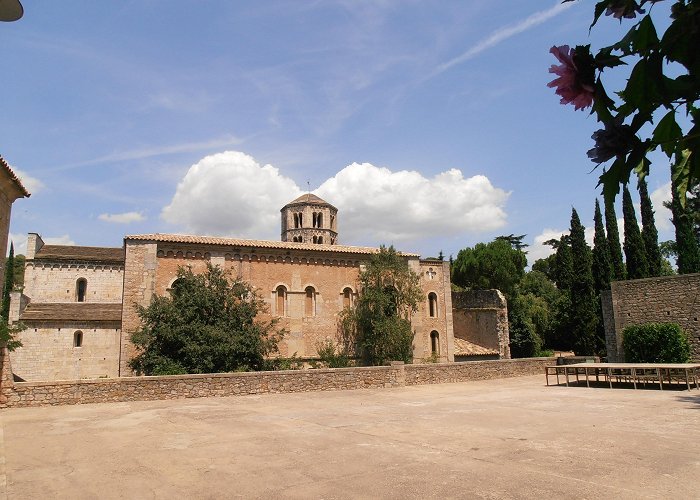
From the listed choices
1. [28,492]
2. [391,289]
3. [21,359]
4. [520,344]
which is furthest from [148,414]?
[520,344]

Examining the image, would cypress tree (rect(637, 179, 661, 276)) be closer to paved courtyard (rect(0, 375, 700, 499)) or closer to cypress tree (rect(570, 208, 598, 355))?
cypress tree (rect(570, 208, 598, 355))

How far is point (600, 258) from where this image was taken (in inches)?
1305

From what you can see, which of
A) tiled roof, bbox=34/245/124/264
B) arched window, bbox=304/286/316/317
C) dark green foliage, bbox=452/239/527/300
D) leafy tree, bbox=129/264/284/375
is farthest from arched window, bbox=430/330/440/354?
tiled roof, bbox=34/245/124/264

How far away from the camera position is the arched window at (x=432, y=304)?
104 feet

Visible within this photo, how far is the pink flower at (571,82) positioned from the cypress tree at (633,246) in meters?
34.7

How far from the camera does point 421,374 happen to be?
2188 cm

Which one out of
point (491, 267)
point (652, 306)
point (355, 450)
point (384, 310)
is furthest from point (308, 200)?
point (355, 450)

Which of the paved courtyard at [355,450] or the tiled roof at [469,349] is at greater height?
the tiled roof at [469,349]

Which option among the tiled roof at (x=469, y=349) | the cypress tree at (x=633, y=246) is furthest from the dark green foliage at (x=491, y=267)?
the cypress tree at (x=633, y=246)

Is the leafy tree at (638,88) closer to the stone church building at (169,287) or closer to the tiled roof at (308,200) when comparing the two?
the stone church building at (169,287)

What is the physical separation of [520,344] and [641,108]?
132 feet

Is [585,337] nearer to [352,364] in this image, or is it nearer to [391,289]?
[391,289]

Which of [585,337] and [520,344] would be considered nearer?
[585,337]

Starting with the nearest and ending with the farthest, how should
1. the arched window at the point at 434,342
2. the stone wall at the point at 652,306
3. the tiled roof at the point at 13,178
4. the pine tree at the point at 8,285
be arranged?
the tiled roof at the point at 13,178, the stone wall at the point at 652,306, the arched window at the point at 434,342, the pine tree at the point at 8,285
